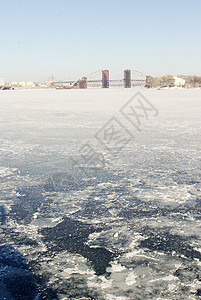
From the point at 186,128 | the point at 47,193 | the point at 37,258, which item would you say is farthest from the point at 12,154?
the point at 186,128

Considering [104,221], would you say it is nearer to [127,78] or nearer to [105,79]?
[127,78]

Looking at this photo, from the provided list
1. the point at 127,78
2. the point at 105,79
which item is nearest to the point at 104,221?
the point at 127,78

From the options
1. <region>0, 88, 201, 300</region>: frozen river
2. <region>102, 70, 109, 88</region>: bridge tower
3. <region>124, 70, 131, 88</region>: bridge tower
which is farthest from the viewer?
<region>102, 70, 109, 88</region>: bridge tower

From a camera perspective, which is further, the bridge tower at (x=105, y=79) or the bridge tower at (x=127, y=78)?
the bridge tower at (x=105, y=79)

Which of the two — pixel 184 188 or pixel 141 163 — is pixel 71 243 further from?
pixel 141 163

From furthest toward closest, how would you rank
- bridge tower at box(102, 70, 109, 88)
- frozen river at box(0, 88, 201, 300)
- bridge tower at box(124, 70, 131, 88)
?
bridge tower at box(102, 70, 109, 88) → bridge tower at box(124, 70, 131, 88) → frozen river at box(0, 88, 201, 300)

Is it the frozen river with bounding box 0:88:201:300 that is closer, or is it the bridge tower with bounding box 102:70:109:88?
the frozen river with bounding box 0:88:201:300

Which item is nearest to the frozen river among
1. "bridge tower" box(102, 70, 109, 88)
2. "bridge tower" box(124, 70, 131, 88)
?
"bridge tower" box(124, 70, 131, 88)

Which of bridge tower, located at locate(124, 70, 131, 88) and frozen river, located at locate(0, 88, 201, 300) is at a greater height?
bridge tower, located at locate(124, 70, 131, 88)

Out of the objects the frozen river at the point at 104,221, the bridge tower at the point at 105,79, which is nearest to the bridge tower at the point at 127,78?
the bridge tower at the point at 105,79

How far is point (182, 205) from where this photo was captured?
312cm

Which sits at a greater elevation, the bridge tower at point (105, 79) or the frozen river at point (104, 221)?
the bridge tower at point (105, 79)

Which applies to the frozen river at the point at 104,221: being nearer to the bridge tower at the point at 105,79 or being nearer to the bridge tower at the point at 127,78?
the bridge tower at the point at 127,78

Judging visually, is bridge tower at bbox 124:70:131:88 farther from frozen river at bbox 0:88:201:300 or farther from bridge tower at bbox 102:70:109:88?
frozen river at bbox 0:88:201:300
